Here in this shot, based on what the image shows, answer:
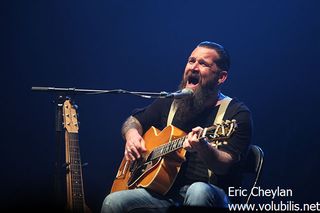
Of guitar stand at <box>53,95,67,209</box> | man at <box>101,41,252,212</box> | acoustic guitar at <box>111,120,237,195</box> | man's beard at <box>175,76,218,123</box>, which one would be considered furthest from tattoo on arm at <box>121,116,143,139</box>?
guitar stand at <box>53,95,67,209</box>

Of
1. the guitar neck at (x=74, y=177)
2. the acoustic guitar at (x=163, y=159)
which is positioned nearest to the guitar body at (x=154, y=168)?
the acoustic guitar at (x=163, y=159)

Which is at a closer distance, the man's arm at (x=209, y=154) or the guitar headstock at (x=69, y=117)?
the man's arm at (x=209, y=154)

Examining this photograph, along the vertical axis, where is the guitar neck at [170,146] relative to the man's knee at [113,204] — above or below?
above

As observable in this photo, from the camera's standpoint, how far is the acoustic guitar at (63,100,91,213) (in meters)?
3.08

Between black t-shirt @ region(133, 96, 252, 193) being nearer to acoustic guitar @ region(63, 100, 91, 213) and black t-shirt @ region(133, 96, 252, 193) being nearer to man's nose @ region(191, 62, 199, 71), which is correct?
man's nose @ region(191, 62, 199, 71)

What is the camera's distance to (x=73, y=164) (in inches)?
125

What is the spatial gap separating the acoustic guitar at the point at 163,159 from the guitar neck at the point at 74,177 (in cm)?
37

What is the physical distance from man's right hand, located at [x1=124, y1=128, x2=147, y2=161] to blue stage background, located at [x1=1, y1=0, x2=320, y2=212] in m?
0.60

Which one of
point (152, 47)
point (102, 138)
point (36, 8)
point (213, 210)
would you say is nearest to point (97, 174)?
point (102, 138)

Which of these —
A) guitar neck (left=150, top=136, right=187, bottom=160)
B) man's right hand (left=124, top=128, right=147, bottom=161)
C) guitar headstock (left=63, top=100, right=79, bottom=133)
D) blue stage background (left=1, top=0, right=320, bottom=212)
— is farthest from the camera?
blue stage background (left=1, top=0, right=320, bottom=212)

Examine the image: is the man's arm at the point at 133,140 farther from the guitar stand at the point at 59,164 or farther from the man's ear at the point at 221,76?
the man's ear at the point at 221,76

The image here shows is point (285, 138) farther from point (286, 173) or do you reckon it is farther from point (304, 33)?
point (304, 33)

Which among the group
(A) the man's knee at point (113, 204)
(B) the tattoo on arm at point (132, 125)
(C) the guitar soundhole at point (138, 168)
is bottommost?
(A) the man's knee at point (113, 204)

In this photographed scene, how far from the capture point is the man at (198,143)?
2.96 meters
